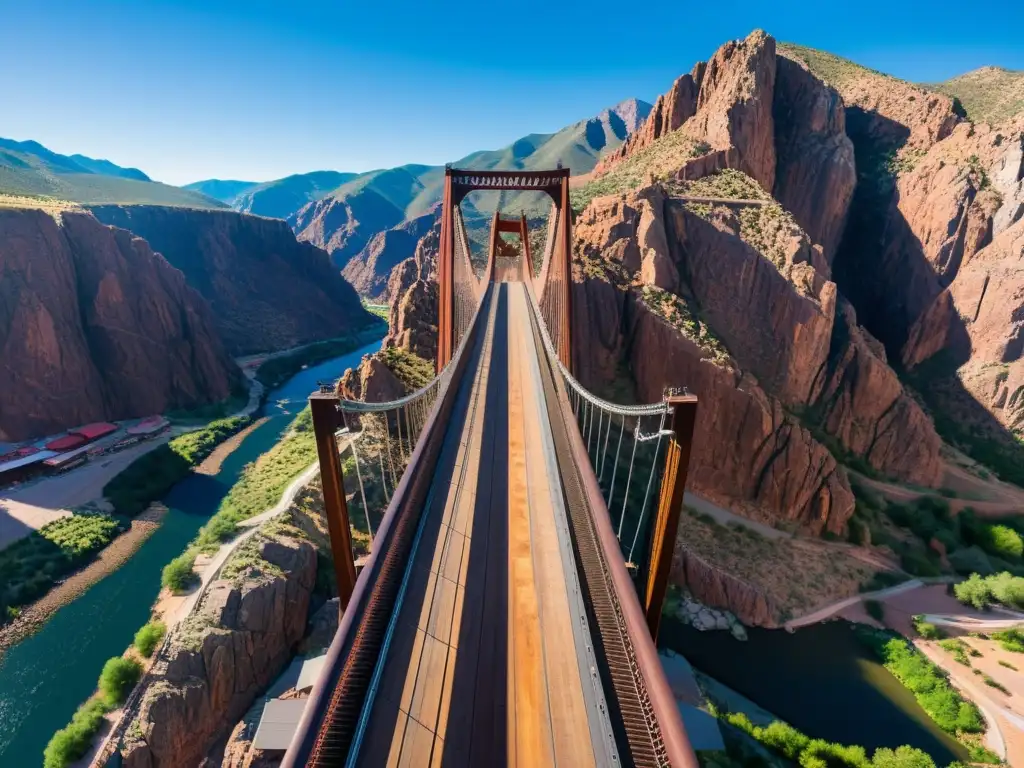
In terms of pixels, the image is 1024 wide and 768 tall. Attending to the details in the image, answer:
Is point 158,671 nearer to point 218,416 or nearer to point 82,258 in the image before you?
point 218,416

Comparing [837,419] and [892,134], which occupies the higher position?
[892,134]

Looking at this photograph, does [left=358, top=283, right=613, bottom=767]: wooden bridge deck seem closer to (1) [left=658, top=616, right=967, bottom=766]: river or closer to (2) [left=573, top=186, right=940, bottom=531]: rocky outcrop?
(1) [left=658, top=616, right=967, bottom=766]: river

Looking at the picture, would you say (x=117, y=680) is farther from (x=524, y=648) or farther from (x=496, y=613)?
(x=524, y=648)

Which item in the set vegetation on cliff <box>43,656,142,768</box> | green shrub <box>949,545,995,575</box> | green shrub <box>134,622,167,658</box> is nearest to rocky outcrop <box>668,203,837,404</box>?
green shrub <box>949,545,995,575</box>

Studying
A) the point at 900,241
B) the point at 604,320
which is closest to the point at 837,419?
the point at 604,320

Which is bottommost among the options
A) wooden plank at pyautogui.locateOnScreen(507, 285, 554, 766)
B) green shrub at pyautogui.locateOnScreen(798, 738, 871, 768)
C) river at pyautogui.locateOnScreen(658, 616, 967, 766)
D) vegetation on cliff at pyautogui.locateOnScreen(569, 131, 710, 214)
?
river at pyautogui.locateOnScreen(658, 616, 967, 766)

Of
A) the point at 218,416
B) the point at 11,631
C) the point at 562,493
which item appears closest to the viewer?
the point at 562,493
